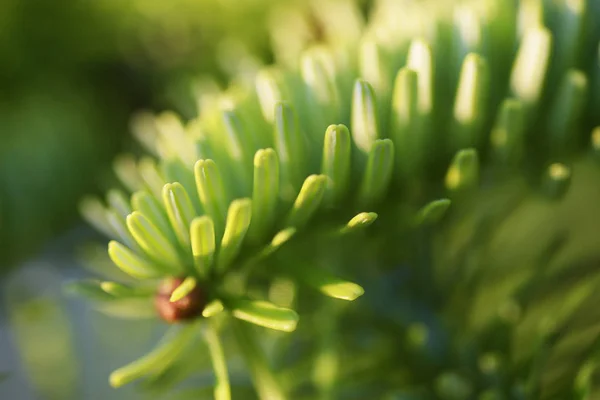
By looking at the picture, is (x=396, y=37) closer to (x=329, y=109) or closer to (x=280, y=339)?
(x=329, y=109)

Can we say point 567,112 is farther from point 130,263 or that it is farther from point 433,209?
point 130,263

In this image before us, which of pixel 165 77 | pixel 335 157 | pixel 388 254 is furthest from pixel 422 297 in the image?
pixel 165 77

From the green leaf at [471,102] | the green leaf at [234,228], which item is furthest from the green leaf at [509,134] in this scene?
the green leaf at [234,228]

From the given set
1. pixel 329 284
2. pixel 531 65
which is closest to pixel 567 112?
pixel 531 65

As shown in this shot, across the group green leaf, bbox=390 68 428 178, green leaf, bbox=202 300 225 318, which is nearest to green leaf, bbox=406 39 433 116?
green leaf, bbox=390 68 428 178

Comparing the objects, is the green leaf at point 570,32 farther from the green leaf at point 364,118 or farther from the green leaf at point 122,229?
the green leaf at point 122,229

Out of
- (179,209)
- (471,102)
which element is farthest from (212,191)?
(471,102)
